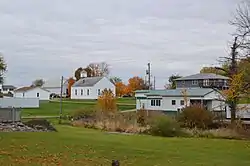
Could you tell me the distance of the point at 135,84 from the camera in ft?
413

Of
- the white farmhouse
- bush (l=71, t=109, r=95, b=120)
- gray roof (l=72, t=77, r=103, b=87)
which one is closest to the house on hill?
bush (l=71, t=109, r=95, b=120)

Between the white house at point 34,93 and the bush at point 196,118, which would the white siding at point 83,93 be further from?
the bush at point 196,118

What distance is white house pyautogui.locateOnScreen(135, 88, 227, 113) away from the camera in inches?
2537

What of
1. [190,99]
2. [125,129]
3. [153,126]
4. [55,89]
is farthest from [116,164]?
[55,89]

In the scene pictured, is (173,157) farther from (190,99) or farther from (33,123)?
(190,99)

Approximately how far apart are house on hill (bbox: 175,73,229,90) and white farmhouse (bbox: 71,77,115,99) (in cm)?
2843

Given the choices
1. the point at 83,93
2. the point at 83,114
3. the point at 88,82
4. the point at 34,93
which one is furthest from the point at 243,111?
the point at 34,93

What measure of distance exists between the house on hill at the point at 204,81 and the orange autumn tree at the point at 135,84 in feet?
148

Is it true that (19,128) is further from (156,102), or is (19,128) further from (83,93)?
(83,93)

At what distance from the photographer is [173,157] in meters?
18.5

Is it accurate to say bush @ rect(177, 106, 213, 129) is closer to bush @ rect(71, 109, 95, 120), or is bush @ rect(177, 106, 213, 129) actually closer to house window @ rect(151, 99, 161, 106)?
bush @ rect(71, 109, 95, 120)

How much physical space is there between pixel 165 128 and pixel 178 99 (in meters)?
33.6

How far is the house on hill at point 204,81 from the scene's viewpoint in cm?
7088

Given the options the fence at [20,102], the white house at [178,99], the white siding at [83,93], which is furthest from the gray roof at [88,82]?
the white house at [178,99]
